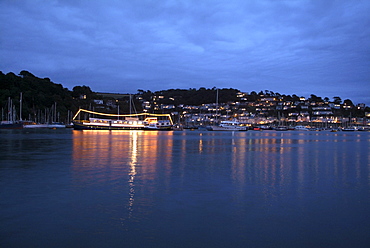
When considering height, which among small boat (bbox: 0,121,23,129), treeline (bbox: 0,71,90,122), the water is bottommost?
the water

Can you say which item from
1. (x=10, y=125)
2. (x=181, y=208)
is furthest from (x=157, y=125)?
(x=181, y=208)

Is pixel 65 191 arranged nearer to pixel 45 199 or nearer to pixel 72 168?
pixel 45 199

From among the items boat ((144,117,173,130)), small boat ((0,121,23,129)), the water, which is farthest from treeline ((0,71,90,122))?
the water

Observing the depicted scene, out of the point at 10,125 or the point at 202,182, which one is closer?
the point at 202,182

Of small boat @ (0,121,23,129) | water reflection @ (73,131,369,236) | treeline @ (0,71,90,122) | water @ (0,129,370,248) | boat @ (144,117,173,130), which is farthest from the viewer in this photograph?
treeline @ (0,71,90,122)

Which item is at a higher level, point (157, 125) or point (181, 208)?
point (157, 125)

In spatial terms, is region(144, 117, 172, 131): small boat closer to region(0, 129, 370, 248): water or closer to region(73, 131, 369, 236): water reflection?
region(73, 131, 369, 236): water reflection

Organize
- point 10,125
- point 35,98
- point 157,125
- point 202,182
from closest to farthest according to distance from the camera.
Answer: point 202,182, point 10,125, point 157,125, point 35,98

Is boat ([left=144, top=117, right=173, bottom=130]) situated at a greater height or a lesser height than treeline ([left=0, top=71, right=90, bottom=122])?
lesser

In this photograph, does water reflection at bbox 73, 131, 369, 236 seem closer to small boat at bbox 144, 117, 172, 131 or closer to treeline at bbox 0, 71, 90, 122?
small boat at bbox 144, 117, 172, 131

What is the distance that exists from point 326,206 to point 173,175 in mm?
5832

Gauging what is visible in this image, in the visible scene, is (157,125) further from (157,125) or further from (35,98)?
(35,98)

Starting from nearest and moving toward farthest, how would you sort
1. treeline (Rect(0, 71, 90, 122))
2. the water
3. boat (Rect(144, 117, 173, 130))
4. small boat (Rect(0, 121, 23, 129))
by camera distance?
1. the water
2. small boat (Rect(0, 121, 23, 129))
3. boat (Rect(144, 117, 173, 130))
4. treeline (Rect(0, 71, 90, 122))

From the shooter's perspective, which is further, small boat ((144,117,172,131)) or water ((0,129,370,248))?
small boat ((144,117,172,131))
